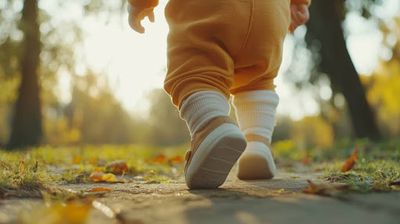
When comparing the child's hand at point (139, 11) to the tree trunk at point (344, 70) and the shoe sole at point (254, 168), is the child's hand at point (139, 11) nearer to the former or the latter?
the shoe sole at point (254, 168)

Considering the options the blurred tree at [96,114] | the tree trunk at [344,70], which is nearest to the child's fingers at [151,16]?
the tree trunk at [344,70]

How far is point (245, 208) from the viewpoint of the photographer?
3.64 feet

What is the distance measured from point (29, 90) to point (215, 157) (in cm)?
945

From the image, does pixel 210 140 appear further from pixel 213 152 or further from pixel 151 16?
pixel 151 16

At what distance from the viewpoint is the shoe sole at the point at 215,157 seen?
5.15 feet

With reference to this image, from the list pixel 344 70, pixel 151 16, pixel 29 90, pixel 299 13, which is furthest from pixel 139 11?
pixel 29 90

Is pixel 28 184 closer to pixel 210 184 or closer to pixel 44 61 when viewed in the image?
pixel 210 184

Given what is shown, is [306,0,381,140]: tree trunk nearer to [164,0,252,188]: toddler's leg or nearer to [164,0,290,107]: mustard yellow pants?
[164,0,290,107]: mustard yellow pants

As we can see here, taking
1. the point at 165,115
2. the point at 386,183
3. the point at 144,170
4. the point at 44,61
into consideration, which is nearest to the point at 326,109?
the point at 44,61

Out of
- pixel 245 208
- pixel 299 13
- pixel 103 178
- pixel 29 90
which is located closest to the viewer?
pixel 245 208

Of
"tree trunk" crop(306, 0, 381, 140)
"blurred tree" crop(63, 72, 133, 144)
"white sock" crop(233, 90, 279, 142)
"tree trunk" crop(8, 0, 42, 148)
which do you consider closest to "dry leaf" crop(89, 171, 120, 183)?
"white sock" crop(233, 90, 279, 142)

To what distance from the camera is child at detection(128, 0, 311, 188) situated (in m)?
1.63

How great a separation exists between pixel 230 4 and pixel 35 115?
8968 mm

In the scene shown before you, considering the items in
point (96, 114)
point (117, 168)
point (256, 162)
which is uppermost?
point (256, 162)
